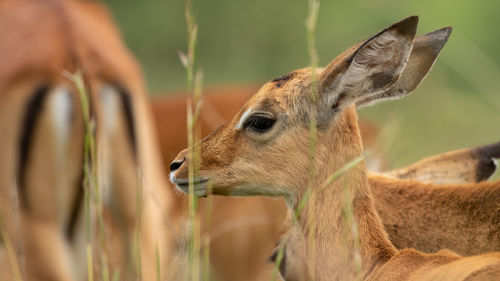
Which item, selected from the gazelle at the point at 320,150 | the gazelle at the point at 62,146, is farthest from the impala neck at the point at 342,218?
the gazelle at the point at 62,146

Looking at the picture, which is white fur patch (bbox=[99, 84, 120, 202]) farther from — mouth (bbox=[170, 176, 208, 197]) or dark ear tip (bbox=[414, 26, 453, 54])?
dark ear tip (bbox=[414, 26, 453, 54])

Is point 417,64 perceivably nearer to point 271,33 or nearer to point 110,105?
point 110,105

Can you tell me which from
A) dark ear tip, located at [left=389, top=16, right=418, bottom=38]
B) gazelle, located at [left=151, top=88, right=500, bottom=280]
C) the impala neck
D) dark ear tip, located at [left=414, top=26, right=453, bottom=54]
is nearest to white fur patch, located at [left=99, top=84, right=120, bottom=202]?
gazelle, located at [left=151, top=88, right=500, bottom=280]

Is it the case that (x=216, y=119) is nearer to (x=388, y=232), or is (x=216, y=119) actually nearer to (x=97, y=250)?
(x=97, y=250)

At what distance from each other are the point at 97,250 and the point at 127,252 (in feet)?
1.55

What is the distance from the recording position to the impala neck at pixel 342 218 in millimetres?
3219

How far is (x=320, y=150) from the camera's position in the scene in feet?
11.2

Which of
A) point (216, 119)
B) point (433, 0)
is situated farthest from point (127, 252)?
point (433, 0)

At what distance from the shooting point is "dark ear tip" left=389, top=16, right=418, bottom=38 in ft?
9.86

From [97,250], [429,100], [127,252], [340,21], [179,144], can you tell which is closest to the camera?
[97,250]

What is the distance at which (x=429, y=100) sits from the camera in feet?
33.7

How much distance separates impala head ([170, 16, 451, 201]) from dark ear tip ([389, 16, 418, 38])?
0.81 ft

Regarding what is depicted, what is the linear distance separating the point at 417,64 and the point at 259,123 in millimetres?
601

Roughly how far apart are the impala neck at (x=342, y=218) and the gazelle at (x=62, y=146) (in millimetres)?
2000
